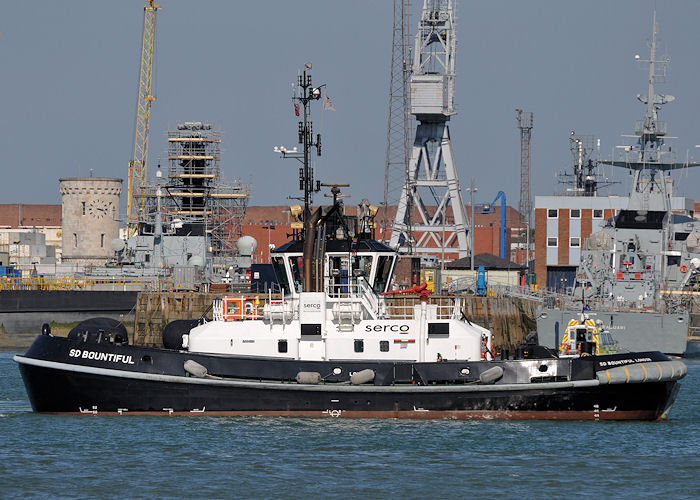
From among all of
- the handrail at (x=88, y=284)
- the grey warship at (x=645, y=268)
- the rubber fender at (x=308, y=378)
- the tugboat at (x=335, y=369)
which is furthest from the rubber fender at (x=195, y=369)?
the handrail at (x=88, y=284)

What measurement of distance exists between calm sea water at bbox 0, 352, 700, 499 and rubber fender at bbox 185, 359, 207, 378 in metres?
1.17

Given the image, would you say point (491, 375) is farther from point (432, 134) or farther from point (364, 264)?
point (432, 134)

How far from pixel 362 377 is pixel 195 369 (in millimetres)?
4086

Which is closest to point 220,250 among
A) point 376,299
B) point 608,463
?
point 376,299

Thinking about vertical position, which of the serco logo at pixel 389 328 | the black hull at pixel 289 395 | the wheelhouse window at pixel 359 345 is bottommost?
the black hull at pixel 289 395

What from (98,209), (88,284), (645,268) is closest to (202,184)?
(98,209)

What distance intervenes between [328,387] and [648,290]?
3272cm

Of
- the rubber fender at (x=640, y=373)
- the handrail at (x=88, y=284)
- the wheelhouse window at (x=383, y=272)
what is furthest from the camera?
the handrail at (x=88, y=284)

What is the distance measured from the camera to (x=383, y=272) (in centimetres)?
3158

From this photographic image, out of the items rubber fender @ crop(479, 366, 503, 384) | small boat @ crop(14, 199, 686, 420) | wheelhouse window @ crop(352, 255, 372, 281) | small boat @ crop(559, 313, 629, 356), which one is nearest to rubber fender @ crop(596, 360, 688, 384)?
small boat @ crop(14, 199, 686, 420)

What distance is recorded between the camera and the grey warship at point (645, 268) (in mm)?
51500

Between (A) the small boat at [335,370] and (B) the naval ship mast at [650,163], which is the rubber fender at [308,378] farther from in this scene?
(B) the naval ship mast at [650,163]

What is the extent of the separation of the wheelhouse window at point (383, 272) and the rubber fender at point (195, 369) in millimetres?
5187

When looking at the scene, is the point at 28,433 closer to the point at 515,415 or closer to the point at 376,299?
the point at 376,299
